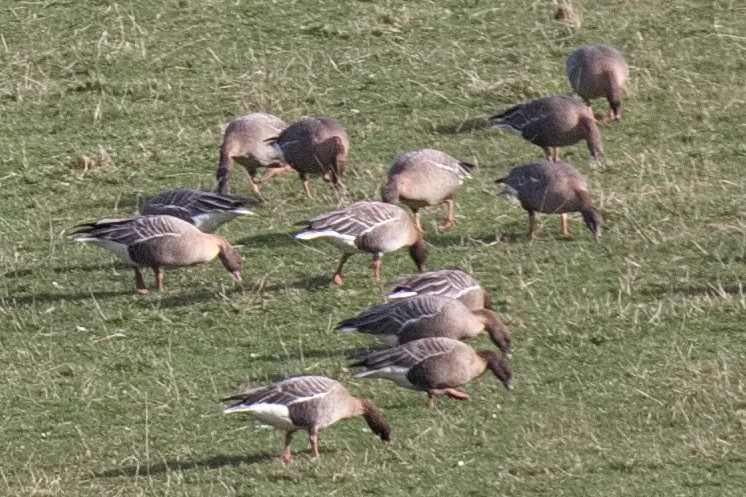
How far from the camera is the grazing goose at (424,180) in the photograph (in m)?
15.6

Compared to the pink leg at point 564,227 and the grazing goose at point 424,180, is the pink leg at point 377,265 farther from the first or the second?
the pink leg at point 564,227

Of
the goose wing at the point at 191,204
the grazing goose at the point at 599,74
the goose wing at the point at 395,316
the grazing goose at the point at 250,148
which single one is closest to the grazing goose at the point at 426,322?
the goose wing at the point at 395,316

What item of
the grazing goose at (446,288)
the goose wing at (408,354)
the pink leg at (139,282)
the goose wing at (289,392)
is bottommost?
the pink leg at (139,282)

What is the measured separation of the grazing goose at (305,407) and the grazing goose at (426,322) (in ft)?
4.04

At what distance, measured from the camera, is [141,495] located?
1117cm

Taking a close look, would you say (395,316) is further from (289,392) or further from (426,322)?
(289,392)

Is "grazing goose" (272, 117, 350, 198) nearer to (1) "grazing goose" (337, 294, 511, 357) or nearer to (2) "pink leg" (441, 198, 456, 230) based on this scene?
(2) "pink leg" (441, 198, 456, 230)

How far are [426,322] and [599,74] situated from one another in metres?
5.72

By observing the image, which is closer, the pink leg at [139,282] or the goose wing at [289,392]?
the goose wing at [289,392]

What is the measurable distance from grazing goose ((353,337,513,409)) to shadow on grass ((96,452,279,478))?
3.25ft

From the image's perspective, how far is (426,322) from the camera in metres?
13.1

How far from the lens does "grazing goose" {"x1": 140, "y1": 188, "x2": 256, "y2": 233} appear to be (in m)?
15.3

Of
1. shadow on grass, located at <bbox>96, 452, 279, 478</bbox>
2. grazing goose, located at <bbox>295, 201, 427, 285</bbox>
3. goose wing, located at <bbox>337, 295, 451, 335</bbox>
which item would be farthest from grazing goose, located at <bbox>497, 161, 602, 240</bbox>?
shadow on grass, located at <bbox>96, 452, 279, 478</bbox>

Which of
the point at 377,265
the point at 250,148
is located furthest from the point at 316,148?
the point at 377,265
